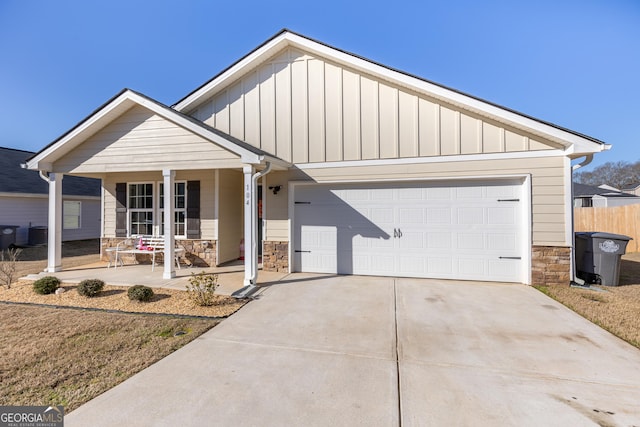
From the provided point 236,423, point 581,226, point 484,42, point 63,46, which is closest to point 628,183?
point 581,226

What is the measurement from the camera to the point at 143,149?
658 cm

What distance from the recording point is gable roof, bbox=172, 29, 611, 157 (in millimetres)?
5848

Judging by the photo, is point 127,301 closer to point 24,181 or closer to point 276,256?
point 276,256

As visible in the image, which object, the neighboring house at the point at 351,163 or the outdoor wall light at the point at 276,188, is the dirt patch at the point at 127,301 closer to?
the neighboring house at the point at 351,163

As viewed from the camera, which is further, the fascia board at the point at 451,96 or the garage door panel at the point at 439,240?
the garage door panel at the point at 439,240

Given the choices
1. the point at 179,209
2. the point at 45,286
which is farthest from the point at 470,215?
Answer: the point at 45,286

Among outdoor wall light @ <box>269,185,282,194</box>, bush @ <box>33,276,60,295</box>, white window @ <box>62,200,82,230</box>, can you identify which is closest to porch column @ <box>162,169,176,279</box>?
bush @ <box>33,276,60,295</box>

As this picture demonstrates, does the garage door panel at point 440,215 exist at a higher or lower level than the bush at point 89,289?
higher

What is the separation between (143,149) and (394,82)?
6163 mm

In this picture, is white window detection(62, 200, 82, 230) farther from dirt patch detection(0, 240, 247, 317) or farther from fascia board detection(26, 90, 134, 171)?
dirt patch detection(0, 240, 247, 317)

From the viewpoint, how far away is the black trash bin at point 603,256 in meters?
6.18

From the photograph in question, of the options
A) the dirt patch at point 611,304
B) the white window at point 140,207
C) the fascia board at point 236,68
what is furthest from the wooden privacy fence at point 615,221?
the white window at point 140,207

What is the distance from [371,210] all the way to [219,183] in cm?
446

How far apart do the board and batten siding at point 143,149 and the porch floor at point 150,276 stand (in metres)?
2.57
